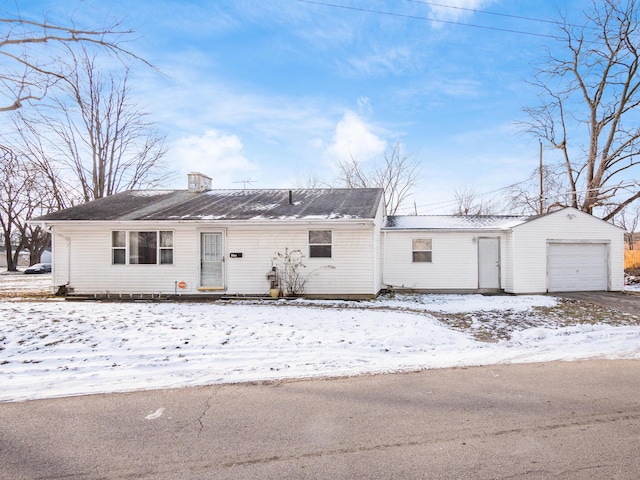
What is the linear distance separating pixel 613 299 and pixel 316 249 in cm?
965

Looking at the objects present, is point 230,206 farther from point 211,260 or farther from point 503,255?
point 503,255

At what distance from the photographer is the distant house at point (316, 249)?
1277 cm

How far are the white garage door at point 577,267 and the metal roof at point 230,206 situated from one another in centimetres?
682

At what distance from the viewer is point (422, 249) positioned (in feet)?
48.5

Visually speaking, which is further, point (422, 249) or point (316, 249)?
point (422, 249)

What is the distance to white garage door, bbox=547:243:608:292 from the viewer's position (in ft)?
47.8

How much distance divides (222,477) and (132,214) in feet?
40.3

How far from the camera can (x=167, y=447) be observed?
130 inches

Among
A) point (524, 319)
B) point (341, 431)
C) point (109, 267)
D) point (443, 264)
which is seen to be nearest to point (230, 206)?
point (109, 267)

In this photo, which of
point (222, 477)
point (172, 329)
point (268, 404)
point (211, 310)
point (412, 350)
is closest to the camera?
point (222, 477)

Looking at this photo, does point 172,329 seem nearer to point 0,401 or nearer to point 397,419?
point 0,401

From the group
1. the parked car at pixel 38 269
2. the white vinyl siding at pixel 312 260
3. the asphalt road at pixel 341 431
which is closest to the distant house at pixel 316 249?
the white vinyl siding at pixel 312 260

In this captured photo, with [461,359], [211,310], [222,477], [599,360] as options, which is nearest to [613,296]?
[599,360]

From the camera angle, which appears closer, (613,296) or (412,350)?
(412,350)
